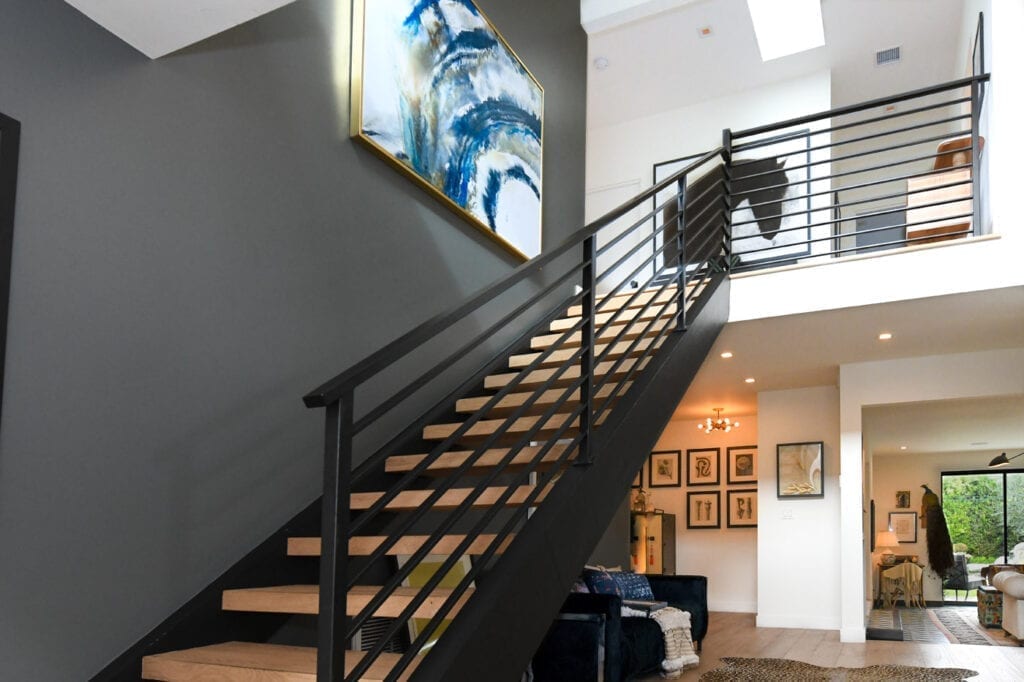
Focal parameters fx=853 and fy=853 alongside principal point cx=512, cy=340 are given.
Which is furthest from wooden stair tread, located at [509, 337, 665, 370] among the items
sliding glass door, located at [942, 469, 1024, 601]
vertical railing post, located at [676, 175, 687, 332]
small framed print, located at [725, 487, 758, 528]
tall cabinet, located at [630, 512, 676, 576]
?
sliding glass door, located at [942, 469, 1024, 601]

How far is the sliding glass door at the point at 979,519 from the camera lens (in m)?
15.7

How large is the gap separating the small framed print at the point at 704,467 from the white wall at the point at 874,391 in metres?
4.00

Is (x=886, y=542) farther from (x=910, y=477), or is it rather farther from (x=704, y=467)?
(x=704, y=467)

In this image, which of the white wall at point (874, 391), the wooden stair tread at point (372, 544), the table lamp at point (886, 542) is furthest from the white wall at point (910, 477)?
the wooden stair tread at point (372, 544)

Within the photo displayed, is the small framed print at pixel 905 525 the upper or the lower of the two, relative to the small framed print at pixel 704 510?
lower

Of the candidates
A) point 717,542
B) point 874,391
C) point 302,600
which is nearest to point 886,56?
point 874,391

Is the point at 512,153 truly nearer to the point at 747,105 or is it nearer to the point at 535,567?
the point at 535,567

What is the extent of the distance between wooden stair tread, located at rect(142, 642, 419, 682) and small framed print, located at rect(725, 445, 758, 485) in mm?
9432

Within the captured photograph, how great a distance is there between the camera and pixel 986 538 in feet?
52.2

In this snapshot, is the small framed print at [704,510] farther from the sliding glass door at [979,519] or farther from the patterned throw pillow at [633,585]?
the sliding glass door at [979,519]

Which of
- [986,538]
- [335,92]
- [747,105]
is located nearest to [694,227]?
[747,105]

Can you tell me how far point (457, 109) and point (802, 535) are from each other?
19.4 feet

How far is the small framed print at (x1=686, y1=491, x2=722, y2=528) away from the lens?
11375 millimetres

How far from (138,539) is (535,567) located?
127 centimetres
